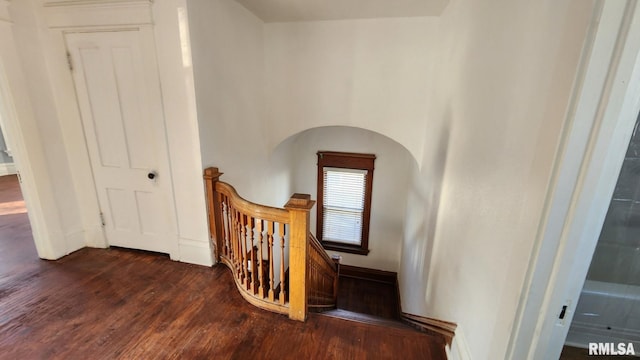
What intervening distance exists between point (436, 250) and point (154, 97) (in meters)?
2.73

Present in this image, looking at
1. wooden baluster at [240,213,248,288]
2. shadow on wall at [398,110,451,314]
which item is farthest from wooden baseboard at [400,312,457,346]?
wooden baluster at [240,213,248,288]

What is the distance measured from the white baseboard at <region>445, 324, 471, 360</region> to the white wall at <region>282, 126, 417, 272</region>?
332 cm

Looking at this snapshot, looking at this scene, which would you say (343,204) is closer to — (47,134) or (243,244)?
(243,244)

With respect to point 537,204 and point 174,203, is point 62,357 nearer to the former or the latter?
point 174,203

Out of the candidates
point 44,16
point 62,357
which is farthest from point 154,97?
point 62,357

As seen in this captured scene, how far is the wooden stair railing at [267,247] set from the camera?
70.9 inches

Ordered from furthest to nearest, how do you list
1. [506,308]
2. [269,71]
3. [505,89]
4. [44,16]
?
[269,71] → [44,16] → [505,89] → [506,308]

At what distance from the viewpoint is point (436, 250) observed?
2.29 meters

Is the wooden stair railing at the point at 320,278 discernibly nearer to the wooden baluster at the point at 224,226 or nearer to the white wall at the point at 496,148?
the wooden baluster at the point at 224,226

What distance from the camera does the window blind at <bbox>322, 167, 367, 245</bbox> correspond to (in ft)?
16.6

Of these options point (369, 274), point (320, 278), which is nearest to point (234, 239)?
point (320, 278)

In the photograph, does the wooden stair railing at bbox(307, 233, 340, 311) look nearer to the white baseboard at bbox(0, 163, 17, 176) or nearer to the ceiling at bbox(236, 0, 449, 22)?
the ceiling at bbox(236, 0, 449, 22)

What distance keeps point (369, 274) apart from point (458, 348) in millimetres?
3820

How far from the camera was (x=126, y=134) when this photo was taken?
7.84 feet
